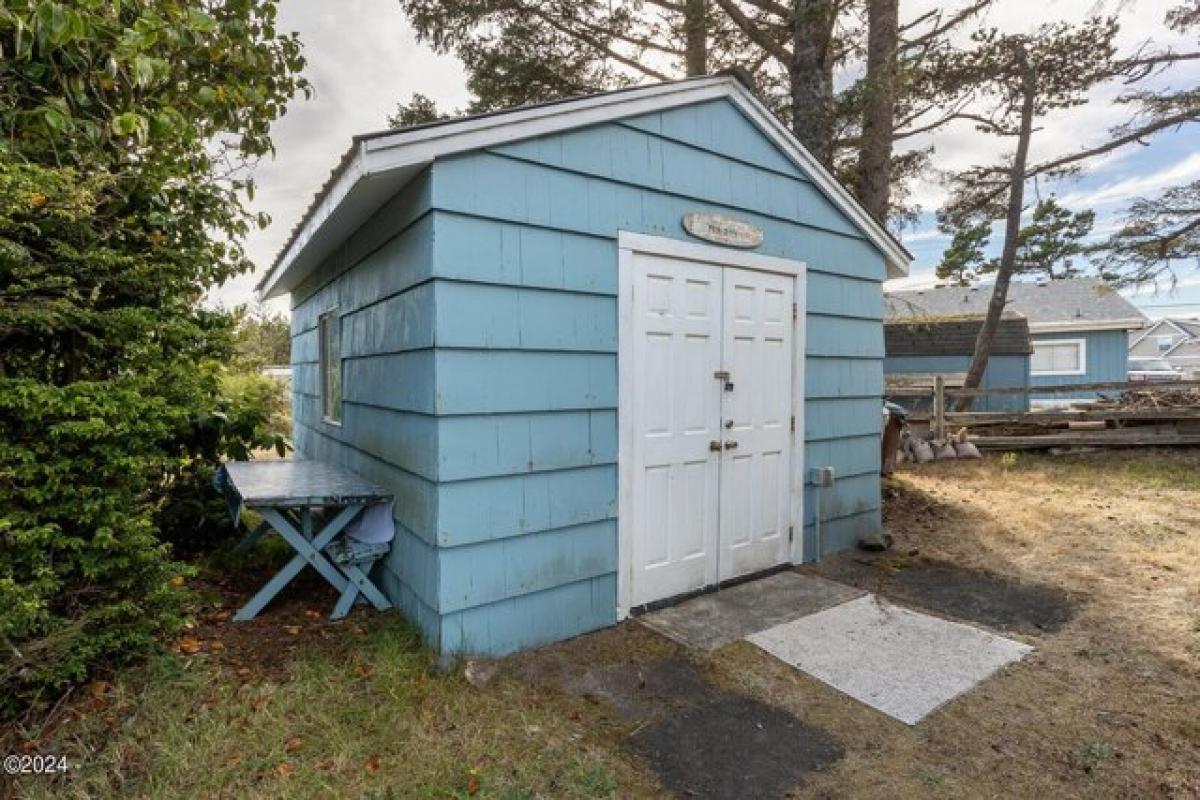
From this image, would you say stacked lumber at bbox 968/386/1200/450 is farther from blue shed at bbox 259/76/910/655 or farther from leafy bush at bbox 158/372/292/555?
leafy bush at bbox 158/372/292/555

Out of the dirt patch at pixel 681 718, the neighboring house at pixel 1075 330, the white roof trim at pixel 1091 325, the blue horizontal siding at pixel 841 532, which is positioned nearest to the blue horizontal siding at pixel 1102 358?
the neighboring house at pixel 1075 330

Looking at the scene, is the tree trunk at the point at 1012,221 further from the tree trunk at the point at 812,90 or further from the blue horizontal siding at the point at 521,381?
the blue horizontal siding at the point at 521,381

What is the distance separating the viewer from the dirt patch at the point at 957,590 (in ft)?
12.5

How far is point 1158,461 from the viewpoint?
8859 millimetres

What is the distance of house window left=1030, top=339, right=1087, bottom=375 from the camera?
717 inches

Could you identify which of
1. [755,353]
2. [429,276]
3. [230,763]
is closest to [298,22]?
[429,276]

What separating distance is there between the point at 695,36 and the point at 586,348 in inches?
275

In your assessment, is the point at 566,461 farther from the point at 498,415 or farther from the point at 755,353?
the point at 755,353

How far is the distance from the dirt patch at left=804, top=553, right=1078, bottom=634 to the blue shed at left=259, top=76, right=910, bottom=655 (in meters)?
0.38

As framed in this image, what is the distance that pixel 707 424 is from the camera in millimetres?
4051

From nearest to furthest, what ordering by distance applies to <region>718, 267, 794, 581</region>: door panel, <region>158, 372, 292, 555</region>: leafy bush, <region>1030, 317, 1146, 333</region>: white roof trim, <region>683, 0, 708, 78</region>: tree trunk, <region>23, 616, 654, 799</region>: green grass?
<region>23, 616, 654, 799</region>: green grass < <region>718, 267, 794, 581</region>: door panel < <region>158, 372, 292, 555</region>: leafy bush < <region>683, 0, 708, 78</region>: tree trunk < <region>1030, 317, 1146, 333</region>: white roof trim

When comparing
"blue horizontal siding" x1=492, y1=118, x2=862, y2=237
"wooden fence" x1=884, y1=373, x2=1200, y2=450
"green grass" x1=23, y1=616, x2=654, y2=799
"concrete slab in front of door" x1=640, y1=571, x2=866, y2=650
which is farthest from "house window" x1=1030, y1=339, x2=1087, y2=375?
"green grass" x1=23, y1=616, x2=654, y2=799

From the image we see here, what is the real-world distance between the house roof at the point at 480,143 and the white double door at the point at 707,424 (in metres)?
0.88

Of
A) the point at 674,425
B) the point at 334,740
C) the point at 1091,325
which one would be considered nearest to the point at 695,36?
the point at 674,425
